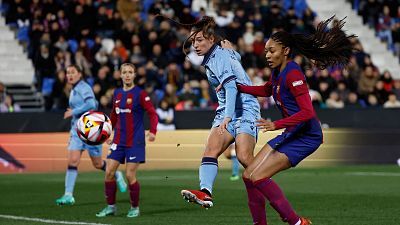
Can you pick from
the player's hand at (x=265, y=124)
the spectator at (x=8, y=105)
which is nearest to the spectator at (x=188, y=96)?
the spectator at (x=8, y=105)

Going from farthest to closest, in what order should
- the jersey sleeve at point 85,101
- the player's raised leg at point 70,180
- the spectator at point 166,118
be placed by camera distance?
the spectator at point 166,118 → the jersey sleeve at point 85,101 → the player's raised leg at point 70,180

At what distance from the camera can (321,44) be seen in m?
9.84

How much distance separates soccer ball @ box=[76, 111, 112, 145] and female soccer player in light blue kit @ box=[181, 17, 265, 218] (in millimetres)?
2444

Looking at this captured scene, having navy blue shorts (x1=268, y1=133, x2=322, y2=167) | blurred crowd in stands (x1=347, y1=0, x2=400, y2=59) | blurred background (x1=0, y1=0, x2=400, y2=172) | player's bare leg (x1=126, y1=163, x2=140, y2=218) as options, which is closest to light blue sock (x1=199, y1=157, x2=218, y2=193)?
navy blue shorts (x1=268, y1=133, x2=322, y2=167)

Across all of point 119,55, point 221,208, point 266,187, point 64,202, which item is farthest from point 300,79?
point 119,55

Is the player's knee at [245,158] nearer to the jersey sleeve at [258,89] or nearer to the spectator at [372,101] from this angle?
the jersey sleeve at [258,89]

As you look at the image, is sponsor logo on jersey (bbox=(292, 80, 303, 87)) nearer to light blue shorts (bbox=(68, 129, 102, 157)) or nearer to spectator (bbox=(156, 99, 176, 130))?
light blue shorts (bbox=(68, 129, 102, 157))

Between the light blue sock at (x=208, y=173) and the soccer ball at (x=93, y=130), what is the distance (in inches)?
101

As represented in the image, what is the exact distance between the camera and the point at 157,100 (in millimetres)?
24234

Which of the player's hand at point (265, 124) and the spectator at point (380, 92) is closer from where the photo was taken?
the player's hand at point (265, 124)

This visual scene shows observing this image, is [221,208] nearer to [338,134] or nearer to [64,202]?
[64,202]

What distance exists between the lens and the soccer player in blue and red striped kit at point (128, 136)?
1314 cm

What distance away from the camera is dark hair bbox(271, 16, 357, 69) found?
974 cm

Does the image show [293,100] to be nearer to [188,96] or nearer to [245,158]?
[245,158]
